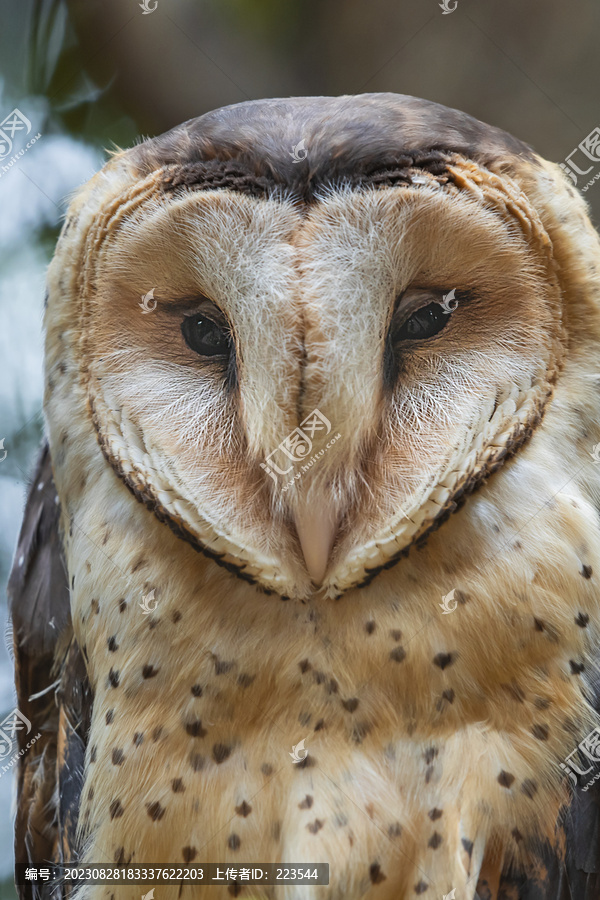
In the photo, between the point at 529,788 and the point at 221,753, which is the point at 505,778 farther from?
the point at 221,753

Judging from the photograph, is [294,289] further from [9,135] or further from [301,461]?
[9,135]

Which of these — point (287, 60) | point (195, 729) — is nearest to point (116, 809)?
point (195, 729)

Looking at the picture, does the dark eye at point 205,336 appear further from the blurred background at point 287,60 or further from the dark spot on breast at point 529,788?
the dark spot on breast at point 529,788

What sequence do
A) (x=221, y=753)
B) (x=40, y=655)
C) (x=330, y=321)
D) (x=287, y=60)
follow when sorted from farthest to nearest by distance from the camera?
(x=40, y=655)
(x=287, y=60)
(x=221, y=753)
(x=330, y=321)

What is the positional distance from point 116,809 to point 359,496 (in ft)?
2.13

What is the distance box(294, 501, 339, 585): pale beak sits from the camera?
3.56 feet

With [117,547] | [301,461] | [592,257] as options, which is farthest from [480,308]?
[117,547]

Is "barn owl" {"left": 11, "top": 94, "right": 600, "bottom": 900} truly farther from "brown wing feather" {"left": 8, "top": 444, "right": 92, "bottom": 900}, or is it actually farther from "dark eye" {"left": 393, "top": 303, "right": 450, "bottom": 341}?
"brown wing feather" {"left": 8, "top": 444, "right": 92, "bottom": 900}

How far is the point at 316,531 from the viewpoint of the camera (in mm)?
1089

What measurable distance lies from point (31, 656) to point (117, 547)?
2.10 feet

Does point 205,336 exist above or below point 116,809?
above

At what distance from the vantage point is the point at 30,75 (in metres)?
1.83

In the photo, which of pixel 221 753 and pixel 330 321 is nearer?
pixel 330 321

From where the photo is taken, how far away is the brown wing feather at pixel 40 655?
5.55ft
